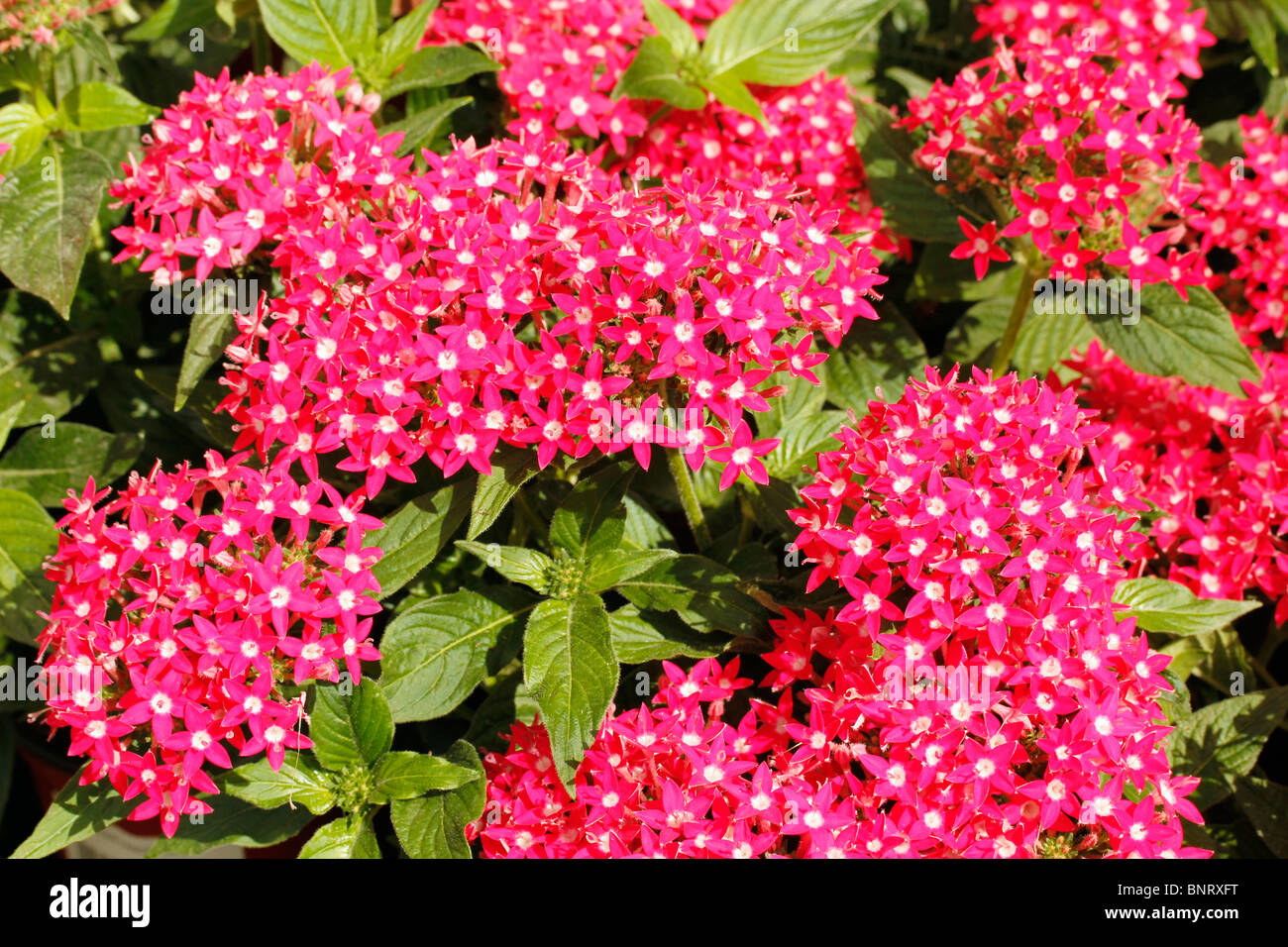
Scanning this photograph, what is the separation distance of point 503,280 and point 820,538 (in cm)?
45

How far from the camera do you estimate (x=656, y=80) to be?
67.3 inches

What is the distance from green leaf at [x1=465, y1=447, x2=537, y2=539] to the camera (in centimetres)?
128

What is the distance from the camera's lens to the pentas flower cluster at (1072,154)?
1528 mm

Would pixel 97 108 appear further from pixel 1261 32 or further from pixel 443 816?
pixel 1261 32

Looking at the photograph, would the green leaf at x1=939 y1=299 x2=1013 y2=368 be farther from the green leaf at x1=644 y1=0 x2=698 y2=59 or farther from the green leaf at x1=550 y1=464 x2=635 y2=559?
the green leaf at x1=550 y1=464 x2=635 y2=559

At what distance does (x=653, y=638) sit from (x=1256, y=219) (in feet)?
3.93

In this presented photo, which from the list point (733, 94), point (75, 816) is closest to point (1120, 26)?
point (733, 94)

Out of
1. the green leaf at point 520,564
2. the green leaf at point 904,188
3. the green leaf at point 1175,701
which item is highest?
the green leaf at point 904,188

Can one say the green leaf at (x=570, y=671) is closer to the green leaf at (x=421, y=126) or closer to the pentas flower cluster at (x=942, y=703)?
the pentas flower cluster at (x=942, y=703)

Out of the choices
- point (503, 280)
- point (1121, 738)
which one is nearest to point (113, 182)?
point (503, 280)

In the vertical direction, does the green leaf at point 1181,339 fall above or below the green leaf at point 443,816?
above

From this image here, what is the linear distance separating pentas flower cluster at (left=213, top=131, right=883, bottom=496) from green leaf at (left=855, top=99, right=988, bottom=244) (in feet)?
1.52

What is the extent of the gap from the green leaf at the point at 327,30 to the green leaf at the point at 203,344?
51 centimetres

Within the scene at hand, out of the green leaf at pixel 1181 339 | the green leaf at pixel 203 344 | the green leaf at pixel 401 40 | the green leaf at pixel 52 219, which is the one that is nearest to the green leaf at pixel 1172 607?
the green leaf at pixel 1181 339
